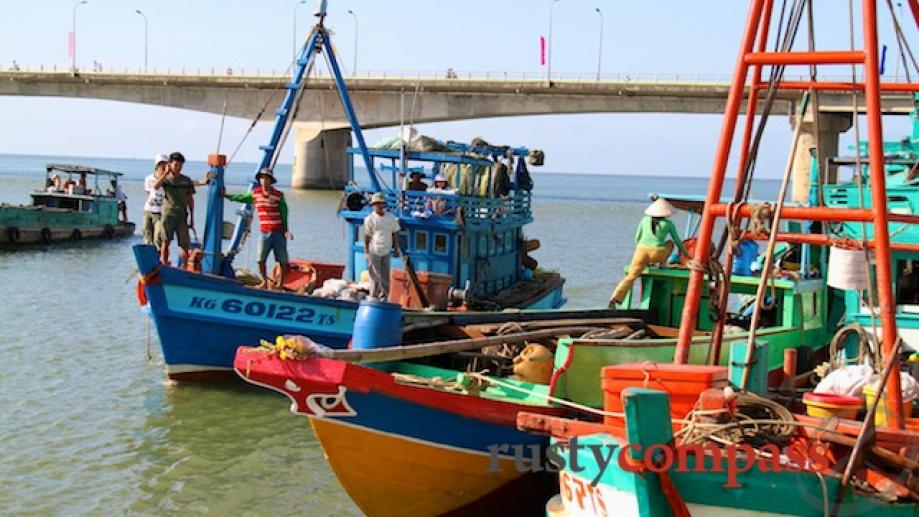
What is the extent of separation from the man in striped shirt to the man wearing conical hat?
5452 mm

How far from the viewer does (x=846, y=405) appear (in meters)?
7.31

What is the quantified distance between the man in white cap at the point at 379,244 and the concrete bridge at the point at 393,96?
35.8 meters

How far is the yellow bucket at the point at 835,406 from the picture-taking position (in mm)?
7297

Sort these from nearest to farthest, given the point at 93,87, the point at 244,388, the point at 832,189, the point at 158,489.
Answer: the point at 158,489 → the point at 832,189 → the point at 244,388 → the point at 93,87

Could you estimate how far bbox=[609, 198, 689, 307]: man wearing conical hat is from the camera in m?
12.4

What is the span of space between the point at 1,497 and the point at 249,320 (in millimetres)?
4323

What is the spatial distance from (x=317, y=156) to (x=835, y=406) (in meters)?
66.6

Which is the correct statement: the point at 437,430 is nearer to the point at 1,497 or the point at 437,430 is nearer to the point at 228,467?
the point at 228,467

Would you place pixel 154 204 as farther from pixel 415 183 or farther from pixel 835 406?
pixel 835 406

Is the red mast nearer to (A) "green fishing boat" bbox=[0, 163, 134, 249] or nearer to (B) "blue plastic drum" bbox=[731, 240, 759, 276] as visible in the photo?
(B) "blue plastic drum" bbox=[731, 240, 759, 276]

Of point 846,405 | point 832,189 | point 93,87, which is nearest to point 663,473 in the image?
point 846,405

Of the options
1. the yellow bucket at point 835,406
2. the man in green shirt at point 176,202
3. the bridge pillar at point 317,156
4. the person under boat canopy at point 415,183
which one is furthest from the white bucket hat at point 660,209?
the bridge pillar at point 317,156

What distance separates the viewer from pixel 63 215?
36094 mm

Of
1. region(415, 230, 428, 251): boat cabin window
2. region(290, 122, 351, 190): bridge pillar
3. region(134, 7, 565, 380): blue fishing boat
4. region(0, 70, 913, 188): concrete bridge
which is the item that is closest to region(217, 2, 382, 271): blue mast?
region(134, 7, 565, 380): blue fishing boat
